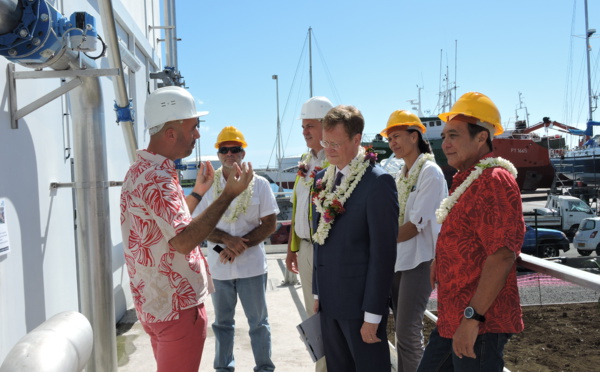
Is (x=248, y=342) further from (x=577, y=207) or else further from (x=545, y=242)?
(x=577, y=207)

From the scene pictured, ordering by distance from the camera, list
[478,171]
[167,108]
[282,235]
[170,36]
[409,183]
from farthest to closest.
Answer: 1. [282,235]
2. [170,36]
3. [409,183]
4. [167,108]
5. [478,171]

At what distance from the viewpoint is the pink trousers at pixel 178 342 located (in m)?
2.42

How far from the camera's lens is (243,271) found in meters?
3.90

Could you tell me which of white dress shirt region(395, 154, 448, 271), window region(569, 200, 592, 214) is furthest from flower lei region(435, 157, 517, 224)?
window region(569, 200, 592, 214)

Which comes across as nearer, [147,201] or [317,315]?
[147,201]

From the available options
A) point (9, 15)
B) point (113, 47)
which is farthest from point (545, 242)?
point (9, 15)

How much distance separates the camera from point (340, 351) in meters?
2.79

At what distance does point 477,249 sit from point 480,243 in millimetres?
29

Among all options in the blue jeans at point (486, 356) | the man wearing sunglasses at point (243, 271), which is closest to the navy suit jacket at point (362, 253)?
the blue jeans at point (486, 356)

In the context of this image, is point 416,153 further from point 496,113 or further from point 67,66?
point 67,66

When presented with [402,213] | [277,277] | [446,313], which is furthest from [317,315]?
[277,277]

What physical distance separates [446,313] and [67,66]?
2.68 metres

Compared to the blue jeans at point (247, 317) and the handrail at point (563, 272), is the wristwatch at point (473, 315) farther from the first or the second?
the blue jeans at point (247, 317)

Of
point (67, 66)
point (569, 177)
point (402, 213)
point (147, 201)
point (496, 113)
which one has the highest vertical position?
point (67, 66)
